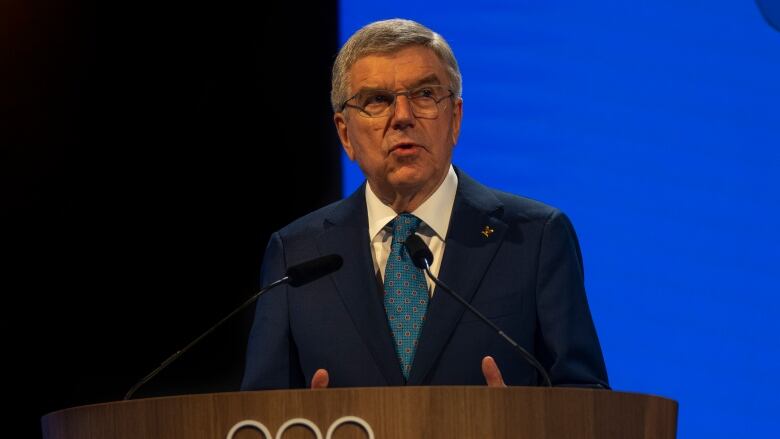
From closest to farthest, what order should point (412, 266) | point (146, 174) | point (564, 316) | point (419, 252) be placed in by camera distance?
point (419, 252) < point (564, 316) < point (412, 266) < point (146, 174)

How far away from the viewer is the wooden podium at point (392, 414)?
4.81 feet

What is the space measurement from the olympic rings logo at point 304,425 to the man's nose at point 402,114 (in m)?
1.10

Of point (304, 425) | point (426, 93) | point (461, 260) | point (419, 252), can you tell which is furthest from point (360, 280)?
point (304, 425)

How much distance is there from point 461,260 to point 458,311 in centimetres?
13

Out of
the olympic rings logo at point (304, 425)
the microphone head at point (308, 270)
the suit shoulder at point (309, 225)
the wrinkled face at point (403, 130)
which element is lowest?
the olympic rings logo at point (304, 425)

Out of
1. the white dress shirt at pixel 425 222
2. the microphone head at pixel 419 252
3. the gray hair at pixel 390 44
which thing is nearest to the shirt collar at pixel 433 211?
the white dress shirt at pixel 425 222

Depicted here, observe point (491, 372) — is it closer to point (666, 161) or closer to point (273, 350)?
point (273, 350)

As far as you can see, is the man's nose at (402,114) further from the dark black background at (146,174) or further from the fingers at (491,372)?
the dark black background at (146,174)

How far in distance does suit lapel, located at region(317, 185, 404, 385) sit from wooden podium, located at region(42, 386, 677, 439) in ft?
2.47

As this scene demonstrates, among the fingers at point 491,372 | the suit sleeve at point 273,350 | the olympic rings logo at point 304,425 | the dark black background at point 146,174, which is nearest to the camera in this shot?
the olympic rings logo at point 304,425

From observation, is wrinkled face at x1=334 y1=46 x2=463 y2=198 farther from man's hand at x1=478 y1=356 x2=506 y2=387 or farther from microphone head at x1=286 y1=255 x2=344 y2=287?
man's hand at x1=478 y1=356 x2=506 y2=387

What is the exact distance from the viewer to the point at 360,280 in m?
2.38

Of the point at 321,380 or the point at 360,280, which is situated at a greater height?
the point at 360,280

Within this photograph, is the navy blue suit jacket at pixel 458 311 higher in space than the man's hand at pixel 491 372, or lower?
higher
